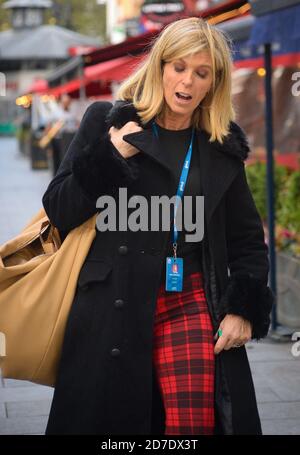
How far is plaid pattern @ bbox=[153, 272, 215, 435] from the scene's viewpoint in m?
3.05

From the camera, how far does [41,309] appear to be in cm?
313

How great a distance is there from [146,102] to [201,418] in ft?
3.33

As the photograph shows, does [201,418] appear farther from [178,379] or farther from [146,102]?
[146,102]

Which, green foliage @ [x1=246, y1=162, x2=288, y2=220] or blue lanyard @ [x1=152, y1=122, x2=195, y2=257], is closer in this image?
blue lanyard @ [x1=152, y1=122, x2=195, y2=257]

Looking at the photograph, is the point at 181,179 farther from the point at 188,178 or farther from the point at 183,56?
the point at 183,56

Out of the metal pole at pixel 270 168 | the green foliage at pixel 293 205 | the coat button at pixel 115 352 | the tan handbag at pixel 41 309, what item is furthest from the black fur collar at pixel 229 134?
the green foliage at pixel 293 205

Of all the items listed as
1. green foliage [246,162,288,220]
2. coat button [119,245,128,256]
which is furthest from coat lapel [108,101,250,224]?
green foliage [246,162,288,220]

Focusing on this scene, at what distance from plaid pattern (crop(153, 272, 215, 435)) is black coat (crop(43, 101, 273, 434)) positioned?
0.04 m

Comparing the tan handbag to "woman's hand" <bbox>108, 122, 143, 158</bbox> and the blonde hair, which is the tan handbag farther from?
the blonde hair

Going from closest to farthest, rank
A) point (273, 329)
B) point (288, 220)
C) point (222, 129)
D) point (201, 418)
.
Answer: point (201, 418) → point (222, 129) → point (273, 329) → point (288, 220)

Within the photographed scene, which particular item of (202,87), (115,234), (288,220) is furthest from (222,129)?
(288,220)

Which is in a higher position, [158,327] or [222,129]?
[222,129]

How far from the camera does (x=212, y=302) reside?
3.17m

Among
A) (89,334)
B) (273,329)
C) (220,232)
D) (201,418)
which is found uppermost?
(220,232)
